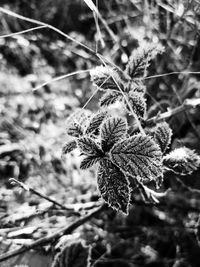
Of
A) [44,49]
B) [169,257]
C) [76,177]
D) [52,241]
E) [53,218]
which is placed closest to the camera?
[52,241]

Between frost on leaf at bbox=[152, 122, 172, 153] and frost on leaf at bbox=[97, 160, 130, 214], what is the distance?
0.17 metres

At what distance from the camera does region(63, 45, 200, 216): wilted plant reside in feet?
2.08

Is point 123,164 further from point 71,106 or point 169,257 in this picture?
point 71,106

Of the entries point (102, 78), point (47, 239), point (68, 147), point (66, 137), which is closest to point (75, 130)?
point (68, 147)

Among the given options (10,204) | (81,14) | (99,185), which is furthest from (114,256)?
(81,14)

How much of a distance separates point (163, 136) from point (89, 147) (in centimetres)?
21

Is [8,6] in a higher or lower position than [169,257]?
higher

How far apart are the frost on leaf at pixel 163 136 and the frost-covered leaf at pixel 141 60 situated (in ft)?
0.50

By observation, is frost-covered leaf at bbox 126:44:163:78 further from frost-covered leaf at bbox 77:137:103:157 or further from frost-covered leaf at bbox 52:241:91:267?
frost-covered leaf at bbox 52:241:91:267

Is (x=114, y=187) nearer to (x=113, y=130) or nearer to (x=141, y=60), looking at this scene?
(x=113, y=130)

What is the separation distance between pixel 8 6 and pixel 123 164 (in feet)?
5.88

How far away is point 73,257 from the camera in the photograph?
30.0 inches

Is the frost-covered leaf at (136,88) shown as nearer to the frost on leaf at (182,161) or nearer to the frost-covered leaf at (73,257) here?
the frost on leaf at (182,161)

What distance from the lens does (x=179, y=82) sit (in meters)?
1.47
